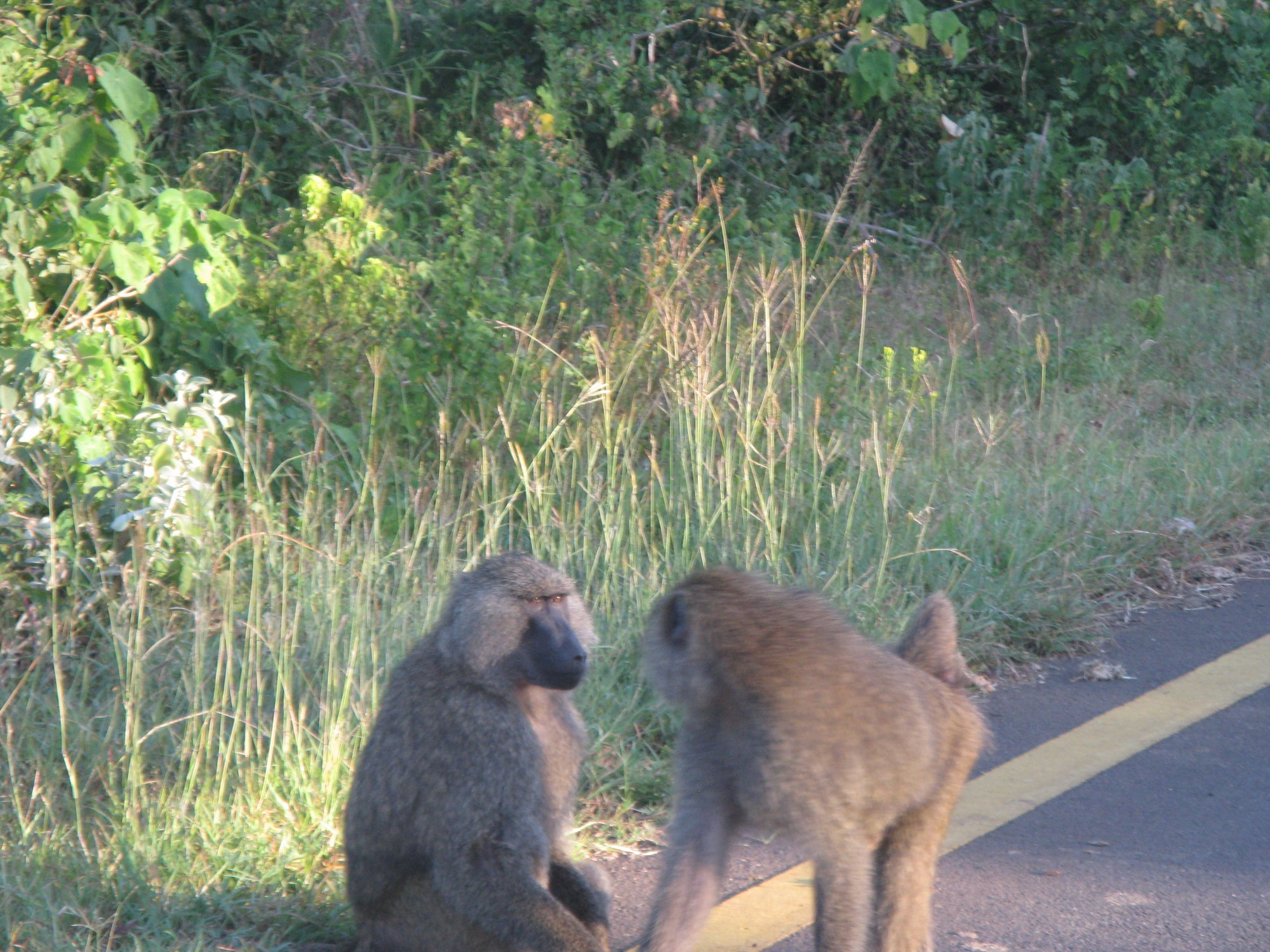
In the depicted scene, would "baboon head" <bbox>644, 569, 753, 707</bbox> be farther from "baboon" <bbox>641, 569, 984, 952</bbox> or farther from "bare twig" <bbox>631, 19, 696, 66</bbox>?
"bare twig" <bbox>631, 19, 696, 66</bbox>

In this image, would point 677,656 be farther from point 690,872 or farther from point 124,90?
point 124,90

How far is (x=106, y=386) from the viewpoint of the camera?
12.8 feet

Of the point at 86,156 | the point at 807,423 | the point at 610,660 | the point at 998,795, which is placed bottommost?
the point at 998,795

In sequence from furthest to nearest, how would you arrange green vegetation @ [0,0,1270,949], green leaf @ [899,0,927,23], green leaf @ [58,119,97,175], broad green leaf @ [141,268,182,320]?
green leaf @ [899,0,927,23] < broad green leaf @ [141,268,182,320] < green leaf @ [58,119,97,175] < green vegetation @ [0,0,1270,949]

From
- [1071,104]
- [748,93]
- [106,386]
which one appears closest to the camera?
[106,386]

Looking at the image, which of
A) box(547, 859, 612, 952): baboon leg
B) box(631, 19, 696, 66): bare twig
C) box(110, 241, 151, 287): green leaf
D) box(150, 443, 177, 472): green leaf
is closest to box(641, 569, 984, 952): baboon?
box(547, 859, 612, 952): baboon leg

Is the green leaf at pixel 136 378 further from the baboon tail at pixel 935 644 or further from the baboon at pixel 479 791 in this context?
the baboon tail at pixel 935 644

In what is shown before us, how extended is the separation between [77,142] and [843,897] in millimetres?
3057

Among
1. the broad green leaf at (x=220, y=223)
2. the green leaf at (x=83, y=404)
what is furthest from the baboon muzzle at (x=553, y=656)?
the broad green leaf at (x=220, y=223)

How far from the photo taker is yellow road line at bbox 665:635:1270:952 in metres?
2.70

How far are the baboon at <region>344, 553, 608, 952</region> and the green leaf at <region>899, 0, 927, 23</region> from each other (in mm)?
4798

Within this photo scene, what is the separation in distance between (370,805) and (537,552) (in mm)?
1634

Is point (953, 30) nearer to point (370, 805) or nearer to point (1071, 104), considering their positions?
point (1071, 104)

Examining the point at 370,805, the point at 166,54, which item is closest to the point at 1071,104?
the point at 166,54
